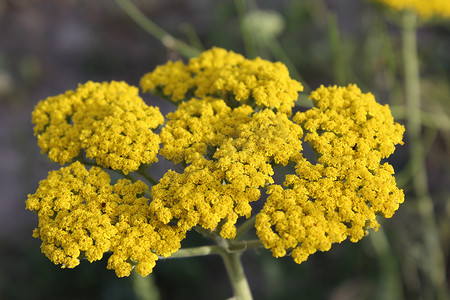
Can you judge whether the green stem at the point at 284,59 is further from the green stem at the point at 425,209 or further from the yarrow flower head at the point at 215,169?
the yarrow flower head at the point at 215,169

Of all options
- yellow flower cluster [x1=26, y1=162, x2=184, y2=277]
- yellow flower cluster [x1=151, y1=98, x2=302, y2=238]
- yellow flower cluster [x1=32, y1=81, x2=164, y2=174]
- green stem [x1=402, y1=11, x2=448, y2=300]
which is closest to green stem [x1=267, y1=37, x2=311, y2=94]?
green stem [x1=402, y1=11, x2=448, y2=300]

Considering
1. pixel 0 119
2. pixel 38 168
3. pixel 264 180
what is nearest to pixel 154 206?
pixel 264 180

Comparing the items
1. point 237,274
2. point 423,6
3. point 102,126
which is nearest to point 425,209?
point 423,6

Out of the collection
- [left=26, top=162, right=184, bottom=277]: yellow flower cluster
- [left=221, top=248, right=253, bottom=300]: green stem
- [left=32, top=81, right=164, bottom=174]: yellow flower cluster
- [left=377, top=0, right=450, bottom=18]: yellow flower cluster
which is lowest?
[left=221, top=248, right=253, bottom=300]: green stem

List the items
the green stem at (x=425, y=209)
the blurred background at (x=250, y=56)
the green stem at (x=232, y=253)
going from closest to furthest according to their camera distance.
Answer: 1. the green stem at (x=232, y=253)
2. the green stem at (x=425, y=209)
3. the blurred background at (x=250, y=56)

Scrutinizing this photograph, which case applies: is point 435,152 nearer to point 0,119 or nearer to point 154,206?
point 154,206

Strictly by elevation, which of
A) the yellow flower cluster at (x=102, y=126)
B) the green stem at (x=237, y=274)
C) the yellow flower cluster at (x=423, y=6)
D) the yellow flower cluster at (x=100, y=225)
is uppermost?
the yellow flower cluster at (x=423, y=6)

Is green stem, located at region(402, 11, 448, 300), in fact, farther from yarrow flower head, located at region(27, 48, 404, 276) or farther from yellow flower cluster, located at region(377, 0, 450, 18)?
yarrow flower head, located at region(27, 48, 404, 276)

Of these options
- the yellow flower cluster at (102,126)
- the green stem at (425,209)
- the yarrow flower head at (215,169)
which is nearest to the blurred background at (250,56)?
the green stem at (425,209)
